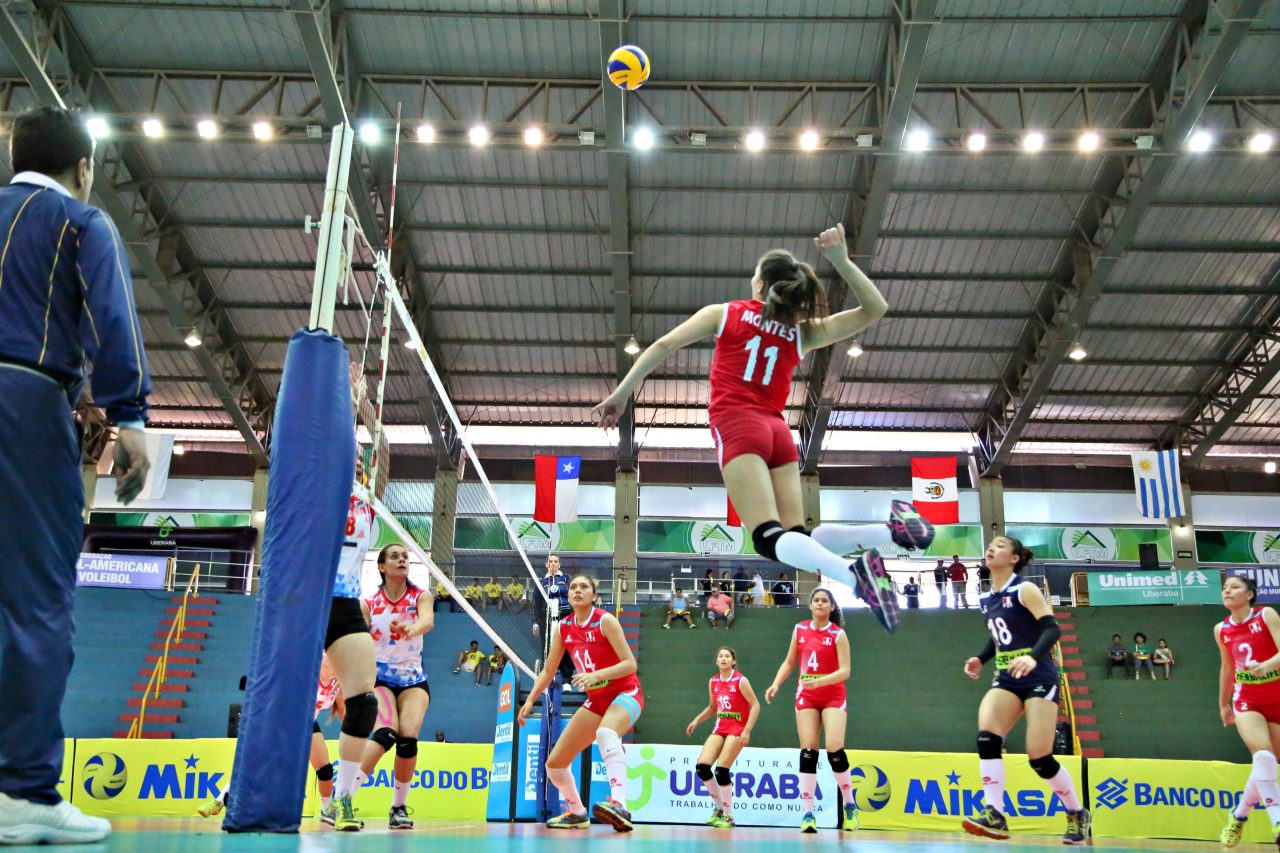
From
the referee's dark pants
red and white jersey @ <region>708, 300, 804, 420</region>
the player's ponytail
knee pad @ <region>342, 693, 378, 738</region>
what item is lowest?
knee pad @ <region>342, 693, 378, 738</region>

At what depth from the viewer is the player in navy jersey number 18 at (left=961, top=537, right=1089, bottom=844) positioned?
7.32 meters

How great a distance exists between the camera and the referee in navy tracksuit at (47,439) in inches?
114

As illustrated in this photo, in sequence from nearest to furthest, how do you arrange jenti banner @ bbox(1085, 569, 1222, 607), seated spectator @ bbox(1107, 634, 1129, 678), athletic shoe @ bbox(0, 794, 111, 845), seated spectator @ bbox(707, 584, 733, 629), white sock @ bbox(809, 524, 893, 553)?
athletic shoe @ bbox(0, 794, 111, 845) → white sock @ bbox(809, 524, 893, 553) → seated spectator @ bbox(1107, 634, 1129, 678) → jenti banner @ bbox(1085, 569, 1222, 607) → seated spectator @ bbox(707, 584, 733, 629)

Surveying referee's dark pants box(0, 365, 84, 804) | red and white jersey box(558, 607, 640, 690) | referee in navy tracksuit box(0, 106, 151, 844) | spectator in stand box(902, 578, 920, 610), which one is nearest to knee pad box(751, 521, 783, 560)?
referee in navy tracksuit box(0, 106, 151, 844)

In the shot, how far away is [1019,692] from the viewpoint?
7.59 m

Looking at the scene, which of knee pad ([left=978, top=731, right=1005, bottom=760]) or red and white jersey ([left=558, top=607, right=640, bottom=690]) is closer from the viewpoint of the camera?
knee pad ([left=978, top=731, right=1005, bottom=760])

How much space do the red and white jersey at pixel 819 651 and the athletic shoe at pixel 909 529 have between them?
6183 mm

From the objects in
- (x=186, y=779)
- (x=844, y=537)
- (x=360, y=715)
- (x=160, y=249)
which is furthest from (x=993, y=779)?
(x=160, y=249)

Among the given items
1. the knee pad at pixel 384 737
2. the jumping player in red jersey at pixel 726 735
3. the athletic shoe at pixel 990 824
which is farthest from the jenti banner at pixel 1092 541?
the knee pad at pixel 384 737

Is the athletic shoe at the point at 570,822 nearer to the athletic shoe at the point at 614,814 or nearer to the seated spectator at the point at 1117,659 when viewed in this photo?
the athletic shoe at the point at 614,814

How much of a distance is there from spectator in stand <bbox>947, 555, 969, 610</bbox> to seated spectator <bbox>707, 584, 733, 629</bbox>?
18.4 feet

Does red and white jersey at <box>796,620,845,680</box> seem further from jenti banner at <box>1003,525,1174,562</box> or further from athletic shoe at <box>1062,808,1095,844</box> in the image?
jenti banner at <box>1003,525,1174,562</box>

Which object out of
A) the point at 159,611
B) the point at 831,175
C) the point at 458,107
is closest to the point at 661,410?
the point at 831,175

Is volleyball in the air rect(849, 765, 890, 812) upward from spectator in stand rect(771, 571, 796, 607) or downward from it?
downward
